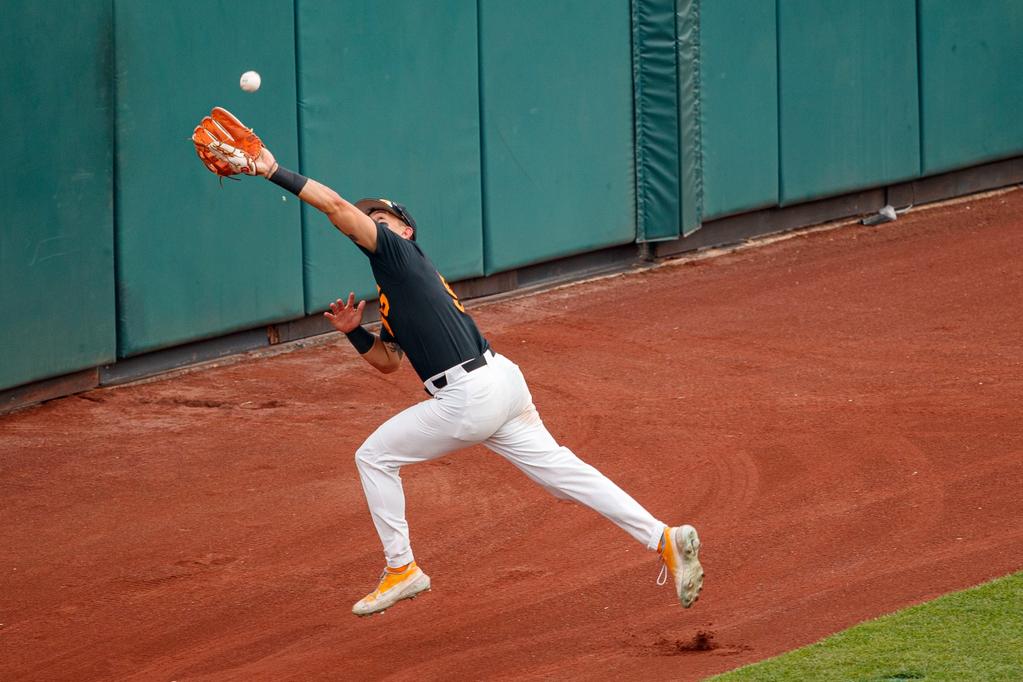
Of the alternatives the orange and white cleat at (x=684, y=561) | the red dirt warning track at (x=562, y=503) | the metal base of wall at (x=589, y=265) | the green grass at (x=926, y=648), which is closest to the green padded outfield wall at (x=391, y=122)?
the metal base of wall at (x=589, y=265)

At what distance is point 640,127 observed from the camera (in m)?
11.8

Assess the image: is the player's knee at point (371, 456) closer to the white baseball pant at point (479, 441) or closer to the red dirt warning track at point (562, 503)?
the white baseball pant at point (479, 441)

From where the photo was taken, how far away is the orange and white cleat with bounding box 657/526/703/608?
5.44 m

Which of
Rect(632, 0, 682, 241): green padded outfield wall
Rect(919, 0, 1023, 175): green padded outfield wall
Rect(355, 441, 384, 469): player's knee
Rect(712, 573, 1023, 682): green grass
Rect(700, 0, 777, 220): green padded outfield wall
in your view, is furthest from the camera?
Rect(919, 0, 1023, 175): green padded outfield wall

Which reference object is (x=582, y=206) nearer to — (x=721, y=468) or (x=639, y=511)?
(x=721, y=468)

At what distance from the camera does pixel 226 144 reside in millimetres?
5312

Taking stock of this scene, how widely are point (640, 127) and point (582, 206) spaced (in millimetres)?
862

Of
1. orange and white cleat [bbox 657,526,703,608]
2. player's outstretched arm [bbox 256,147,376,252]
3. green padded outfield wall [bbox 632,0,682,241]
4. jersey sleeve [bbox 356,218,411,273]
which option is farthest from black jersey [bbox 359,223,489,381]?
green padded outfield wall [bbox 632,0,682,241]


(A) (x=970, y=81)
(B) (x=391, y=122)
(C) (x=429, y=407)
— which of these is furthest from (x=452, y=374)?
(A) (x=970, y=81)

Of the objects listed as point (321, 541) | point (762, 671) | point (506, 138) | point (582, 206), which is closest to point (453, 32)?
point (506, 138)

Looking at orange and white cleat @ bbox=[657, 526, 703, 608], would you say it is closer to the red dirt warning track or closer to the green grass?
the red dirt warning track

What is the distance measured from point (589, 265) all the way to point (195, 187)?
3.63 meters

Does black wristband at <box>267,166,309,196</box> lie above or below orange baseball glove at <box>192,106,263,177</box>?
below

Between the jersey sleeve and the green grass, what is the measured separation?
182 cm
